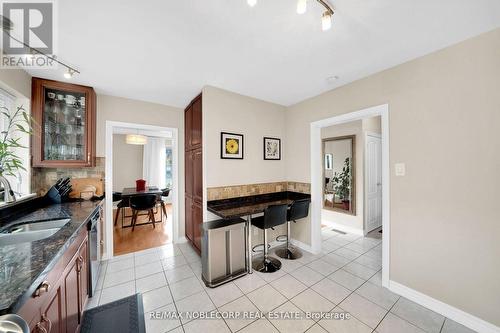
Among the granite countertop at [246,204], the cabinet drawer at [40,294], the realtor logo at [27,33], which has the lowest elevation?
the cabinet drawer at [40,294]

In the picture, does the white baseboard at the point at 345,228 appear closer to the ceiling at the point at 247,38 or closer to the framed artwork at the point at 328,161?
the framed artwork at the point at 328,161

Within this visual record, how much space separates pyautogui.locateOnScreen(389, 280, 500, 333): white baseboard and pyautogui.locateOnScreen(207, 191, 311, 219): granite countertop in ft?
4.94

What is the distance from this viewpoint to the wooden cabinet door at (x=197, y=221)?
2.78 m

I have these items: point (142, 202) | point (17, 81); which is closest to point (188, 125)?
point (17, 81)

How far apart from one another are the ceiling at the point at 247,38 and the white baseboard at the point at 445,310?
2.45m

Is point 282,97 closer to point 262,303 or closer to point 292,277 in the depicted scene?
point 292,277

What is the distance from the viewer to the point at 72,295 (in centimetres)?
134

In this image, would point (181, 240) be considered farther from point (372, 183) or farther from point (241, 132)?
point (372, 183)

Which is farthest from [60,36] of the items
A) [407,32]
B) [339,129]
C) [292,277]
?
[339,129]

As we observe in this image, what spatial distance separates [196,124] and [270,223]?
1.85 m

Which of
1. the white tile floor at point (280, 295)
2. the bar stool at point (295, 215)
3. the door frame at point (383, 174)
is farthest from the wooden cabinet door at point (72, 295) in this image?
the door frame at point (383, 174)

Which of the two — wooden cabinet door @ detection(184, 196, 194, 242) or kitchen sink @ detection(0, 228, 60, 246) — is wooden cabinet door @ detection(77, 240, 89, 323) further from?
wooden cabinet door @ detection(184, 196, 194, 242)

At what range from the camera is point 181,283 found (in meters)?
2.25

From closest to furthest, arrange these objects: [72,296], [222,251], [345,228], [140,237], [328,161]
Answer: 1. [72,296]
2. [222,251]
3. [140,237]
4. [345,228]
5. [328,161]
